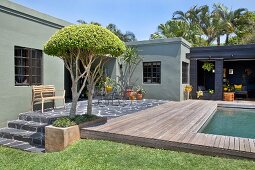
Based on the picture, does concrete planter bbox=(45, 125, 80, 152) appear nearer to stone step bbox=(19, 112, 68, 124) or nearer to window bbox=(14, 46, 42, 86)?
stone step bbox=(19, 112, 68, 124)

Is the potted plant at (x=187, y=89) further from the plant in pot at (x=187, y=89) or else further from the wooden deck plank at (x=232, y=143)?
the wooden deck plank at (x=232, y=143)

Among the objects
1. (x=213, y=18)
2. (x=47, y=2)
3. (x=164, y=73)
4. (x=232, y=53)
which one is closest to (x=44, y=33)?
(x=47, y=2)

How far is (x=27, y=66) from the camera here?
927cm

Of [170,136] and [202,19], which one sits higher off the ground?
[202,19]

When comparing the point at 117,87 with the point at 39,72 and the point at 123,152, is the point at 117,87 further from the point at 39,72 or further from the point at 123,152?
the point at 123,152

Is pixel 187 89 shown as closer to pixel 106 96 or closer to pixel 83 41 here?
pixel 106 96

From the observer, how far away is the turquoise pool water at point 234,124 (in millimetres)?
7986

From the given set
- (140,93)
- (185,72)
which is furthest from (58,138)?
(185,72)

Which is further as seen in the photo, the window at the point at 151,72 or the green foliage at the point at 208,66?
the green foliage at the point at 208,66

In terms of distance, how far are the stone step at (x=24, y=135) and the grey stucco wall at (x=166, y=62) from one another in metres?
9.58

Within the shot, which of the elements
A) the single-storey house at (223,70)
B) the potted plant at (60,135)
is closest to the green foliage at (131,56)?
the single-storey house at (223,70)

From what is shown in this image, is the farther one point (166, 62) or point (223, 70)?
point (223, 70)

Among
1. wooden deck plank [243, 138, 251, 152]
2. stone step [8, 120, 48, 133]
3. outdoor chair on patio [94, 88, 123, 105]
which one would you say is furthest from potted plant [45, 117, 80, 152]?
outdoor chair on patio [94, 88, 123, 105]

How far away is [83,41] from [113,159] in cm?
298
